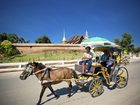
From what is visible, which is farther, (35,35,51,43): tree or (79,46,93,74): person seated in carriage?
(35,35,51,43): tree

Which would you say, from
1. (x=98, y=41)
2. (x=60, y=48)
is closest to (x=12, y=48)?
(x=60, y=48)

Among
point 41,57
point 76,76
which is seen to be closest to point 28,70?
point 76,76

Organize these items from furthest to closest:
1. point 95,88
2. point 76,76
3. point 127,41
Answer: point 127,41, point 76,76, point 95,88

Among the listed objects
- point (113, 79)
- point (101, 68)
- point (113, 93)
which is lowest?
point (113, 93)

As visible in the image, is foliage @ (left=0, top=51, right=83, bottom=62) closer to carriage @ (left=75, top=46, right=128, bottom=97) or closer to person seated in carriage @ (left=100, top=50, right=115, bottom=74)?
person seated in carriage @ (left=100, top=50, right=115, bottom=74)

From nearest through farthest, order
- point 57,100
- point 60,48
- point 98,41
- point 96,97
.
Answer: point 57,100 → point 96,97 → point 98,41 → point 60,48

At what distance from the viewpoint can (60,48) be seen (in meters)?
47.7

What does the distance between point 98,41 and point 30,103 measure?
445 cm

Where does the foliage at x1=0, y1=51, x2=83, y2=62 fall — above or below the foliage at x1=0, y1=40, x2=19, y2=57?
below

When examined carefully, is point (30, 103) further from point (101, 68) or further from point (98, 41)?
point (98, 41)

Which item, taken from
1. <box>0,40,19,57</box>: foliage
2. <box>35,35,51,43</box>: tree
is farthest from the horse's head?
<box>35,35,51,43</box>: tree

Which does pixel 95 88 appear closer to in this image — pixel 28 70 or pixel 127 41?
pixel 28 70

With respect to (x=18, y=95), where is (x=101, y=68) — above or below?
above

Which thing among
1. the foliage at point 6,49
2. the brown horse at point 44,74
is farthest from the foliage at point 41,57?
the brown horse at point 44,74
